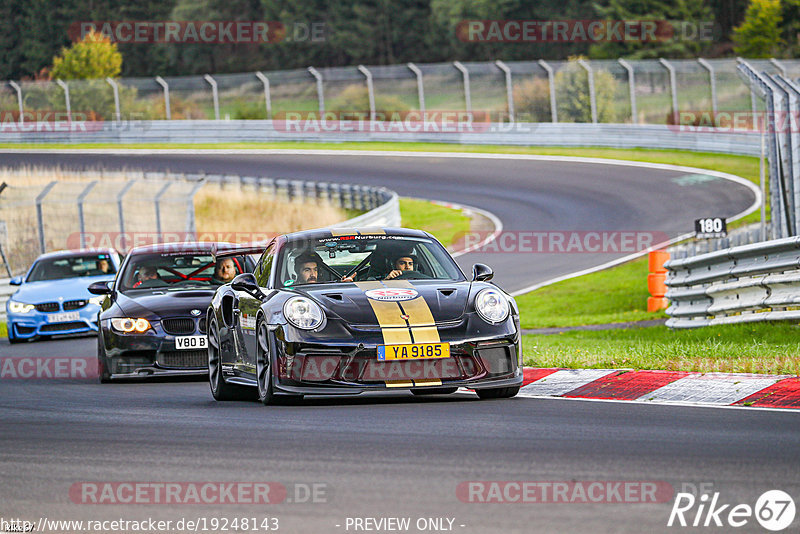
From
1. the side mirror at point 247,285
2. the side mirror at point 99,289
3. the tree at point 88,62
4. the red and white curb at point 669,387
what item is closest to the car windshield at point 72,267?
the side mirror at point 99,289

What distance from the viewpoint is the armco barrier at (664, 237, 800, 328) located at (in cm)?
1209

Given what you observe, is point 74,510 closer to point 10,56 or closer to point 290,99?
point 290,99

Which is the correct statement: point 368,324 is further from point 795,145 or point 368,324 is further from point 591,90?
point 591,90

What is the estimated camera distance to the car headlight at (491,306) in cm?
875

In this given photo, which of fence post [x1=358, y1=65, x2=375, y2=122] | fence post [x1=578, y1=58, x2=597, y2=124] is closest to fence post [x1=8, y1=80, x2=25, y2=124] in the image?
fence post [x1=358, y1=65, x2=375, y2=122]

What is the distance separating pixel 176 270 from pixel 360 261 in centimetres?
429

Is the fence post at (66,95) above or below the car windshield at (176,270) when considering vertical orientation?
above

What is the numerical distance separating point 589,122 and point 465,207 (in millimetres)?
13195

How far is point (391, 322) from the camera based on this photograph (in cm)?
845

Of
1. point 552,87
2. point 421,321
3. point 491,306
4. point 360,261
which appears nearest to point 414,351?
point 421,321

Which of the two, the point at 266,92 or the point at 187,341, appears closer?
the point at 187,341

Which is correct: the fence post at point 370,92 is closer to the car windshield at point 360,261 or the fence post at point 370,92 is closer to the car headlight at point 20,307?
the car headlight at point 20,307

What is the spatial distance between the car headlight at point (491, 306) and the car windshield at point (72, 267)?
36.5 feet

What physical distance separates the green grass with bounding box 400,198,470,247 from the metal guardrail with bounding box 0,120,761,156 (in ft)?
35.1
